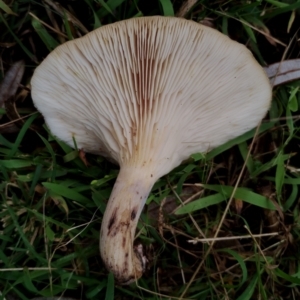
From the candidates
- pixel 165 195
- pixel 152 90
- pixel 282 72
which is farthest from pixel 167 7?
pixel 165 195

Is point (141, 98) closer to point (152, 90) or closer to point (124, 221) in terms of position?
point (152, 90)

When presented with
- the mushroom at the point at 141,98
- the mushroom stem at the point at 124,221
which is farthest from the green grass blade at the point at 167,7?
the mushroom stem at the point at 124,221

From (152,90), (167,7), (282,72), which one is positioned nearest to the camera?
(152,90)

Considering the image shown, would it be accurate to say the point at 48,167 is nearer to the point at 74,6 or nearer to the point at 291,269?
the point at 74,6

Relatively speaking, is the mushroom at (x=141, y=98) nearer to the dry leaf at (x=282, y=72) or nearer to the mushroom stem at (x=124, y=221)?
the mushroom stem at (x=124, y=221)

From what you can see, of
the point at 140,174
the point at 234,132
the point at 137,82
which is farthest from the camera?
the point at 234,132

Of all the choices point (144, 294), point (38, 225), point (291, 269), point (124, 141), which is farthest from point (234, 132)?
point (38, 225)
